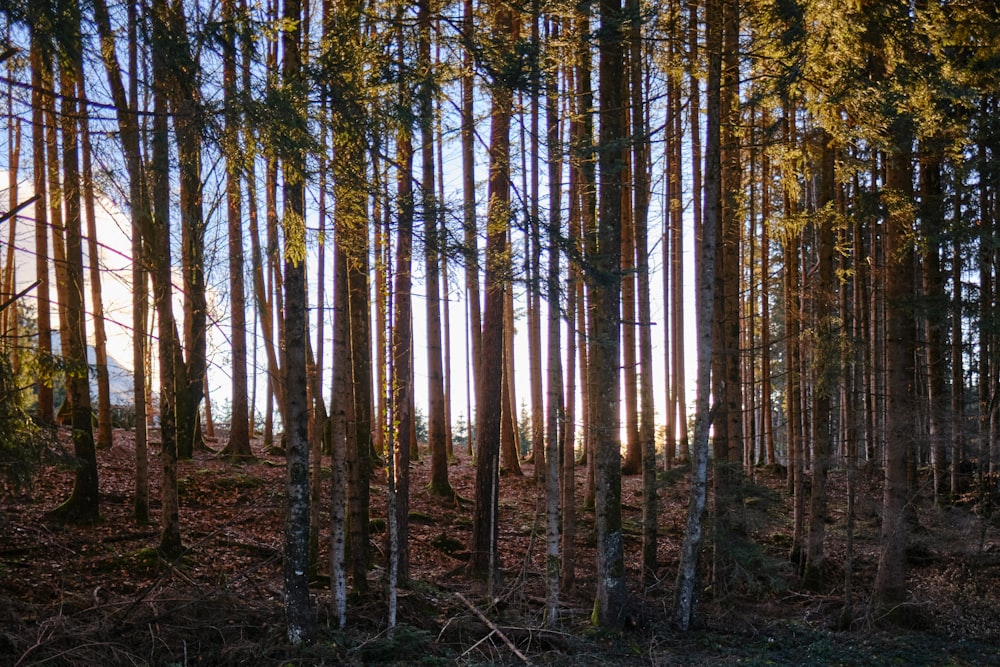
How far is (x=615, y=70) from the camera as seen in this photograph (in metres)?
10.2

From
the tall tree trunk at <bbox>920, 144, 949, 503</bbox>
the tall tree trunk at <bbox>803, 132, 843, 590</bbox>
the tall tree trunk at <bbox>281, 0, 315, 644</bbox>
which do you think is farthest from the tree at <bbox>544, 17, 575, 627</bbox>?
the tall tree trunk at <bbox>920, 144, 949, 503</bbox>

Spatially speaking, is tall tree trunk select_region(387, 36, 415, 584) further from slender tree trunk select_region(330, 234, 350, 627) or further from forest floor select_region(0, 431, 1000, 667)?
forest floor select_region(0, 431, 1000, 667)

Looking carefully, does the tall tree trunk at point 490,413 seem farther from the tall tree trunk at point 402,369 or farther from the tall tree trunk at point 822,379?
the tall tree trunk at point 822,379

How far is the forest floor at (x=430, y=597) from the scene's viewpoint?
292 inches

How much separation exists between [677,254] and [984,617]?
11730 millimetres

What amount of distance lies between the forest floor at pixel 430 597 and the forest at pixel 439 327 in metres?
0.06

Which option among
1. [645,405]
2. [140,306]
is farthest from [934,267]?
[140,306]

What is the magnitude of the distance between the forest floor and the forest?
0.20ft

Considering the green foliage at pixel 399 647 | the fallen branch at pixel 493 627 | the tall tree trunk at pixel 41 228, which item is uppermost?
the tall tree trunk at pixel 41 228

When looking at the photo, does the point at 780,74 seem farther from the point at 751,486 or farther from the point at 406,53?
the point at 751,486

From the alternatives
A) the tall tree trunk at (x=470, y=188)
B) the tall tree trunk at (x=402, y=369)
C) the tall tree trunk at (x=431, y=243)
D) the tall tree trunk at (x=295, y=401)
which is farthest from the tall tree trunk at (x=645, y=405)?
the tall tree trunk at (x=295, y=401)

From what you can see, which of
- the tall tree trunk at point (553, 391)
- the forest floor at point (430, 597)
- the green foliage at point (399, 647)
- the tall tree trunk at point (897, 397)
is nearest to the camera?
the forest floor at point (430, 597)

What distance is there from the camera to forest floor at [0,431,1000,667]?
7.41 m

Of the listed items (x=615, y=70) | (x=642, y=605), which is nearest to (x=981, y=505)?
(x=642, y=605)
